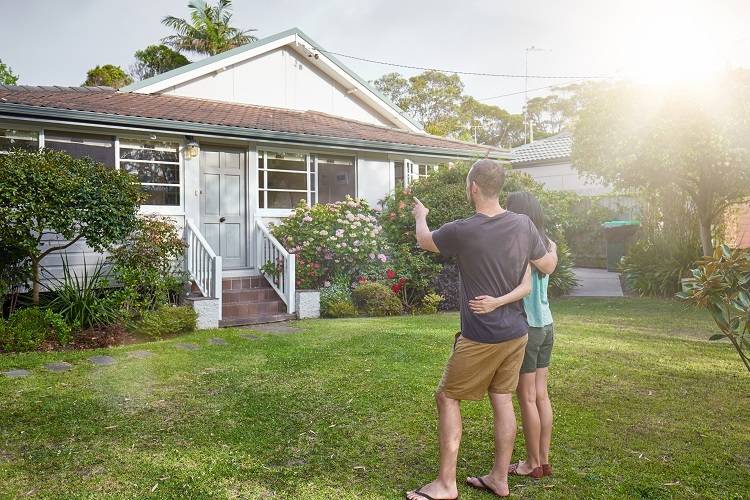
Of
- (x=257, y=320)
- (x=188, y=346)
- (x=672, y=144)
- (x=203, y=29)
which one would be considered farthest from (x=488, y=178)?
(x=203, y=29)

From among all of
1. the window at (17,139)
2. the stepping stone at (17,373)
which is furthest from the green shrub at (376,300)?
the window at (17,139)

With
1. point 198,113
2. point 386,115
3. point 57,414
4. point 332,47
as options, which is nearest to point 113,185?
point 198,113

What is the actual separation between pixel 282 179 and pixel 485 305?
→ 881cm

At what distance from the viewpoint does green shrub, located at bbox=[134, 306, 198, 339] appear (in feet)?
24.9

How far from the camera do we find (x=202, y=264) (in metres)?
9.09

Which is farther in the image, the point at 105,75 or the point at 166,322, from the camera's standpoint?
the point at 105,75

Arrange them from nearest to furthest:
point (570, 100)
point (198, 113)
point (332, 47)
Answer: point (198, 113)
point (332, 47)
point (570, 100)

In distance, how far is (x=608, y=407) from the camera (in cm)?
483

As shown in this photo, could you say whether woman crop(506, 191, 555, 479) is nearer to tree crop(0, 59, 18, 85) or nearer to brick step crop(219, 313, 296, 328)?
brick step crop(219, 313, 296, 328)

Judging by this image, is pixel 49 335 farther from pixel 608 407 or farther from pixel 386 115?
pixel 386 115

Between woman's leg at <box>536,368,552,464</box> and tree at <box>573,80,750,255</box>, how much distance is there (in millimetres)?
8670

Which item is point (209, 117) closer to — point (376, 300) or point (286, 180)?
point (286, 180)

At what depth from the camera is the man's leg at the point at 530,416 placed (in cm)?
335

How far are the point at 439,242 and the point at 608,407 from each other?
8.57ft
